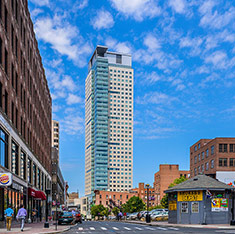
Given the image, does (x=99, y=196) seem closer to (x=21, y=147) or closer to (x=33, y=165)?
(x=33, y=165)

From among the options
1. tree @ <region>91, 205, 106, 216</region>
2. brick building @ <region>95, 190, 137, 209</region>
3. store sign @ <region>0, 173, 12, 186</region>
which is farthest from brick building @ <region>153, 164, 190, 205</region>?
store sign @ <region>0, 173, 12, 186</region>

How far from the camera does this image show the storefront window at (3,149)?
1175 inches

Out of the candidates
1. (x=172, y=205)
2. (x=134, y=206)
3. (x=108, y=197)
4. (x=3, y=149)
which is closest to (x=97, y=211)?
(x=134, y=206)

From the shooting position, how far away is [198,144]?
109 meters

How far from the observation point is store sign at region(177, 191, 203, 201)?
40.5 meters

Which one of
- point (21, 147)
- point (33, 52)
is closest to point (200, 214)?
point (21, 147)

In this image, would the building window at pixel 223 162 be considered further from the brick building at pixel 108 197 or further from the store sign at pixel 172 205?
the brick building at pixel 108 197

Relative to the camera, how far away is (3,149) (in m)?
30.7

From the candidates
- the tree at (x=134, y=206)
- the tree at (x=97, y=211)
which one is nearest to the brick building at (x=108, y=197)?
the tree at (x=97, y=211)

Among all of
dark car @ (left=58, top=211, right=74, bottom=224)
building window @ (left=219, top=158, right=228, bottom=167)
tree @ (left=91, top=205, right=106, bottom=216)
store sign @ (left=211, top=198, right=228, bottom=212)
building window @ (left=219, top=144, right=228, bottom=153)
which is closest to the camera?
store sign @ (left=211, top=198, right=228, bottom=212)

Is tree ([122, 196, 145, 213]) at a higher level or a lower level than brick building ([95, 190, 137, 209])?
higher

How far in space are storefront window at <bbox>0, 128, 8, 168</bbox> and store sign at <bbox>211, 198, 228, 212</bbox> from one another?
2277 centimetres

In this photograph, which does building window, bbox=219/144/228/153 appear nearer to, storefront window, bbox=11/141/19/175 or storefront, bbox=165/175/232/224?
storefront, bbox=165/175/232/224

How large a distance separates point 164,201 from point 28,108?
217 feet
